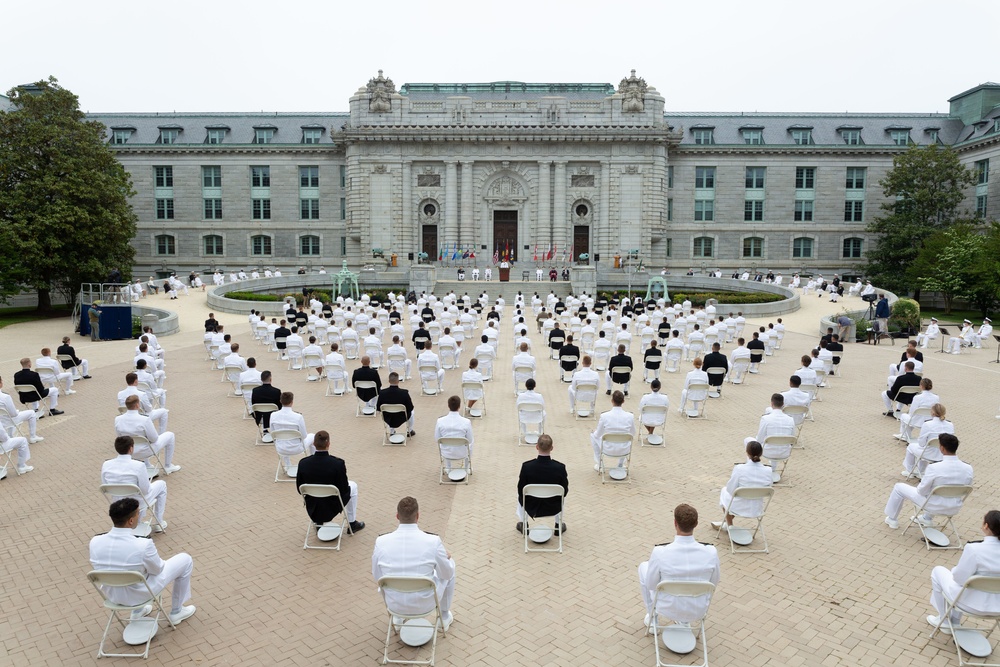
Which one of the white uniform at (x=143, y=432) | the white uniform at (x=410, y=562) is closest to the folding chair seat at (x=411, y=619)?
the white uniform at (x=410, y=562)

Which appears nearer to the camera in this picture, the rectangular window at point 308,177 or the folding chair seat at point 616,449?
the folding chair seat at point 616,449

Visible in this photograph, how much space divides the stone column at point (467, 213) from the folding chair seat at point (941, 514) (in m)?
58.8

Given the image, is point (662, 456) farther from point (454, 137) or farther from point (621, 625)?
point (454, 137)

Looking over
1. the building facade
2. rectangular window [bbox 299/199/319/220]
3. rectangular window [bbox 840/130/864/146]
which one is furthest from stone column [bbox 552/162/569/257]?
rectangular window [bbox 840/130/864/146]

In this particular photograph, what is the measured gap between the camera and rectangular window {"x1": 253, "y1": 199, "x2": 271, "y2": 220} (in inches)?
2808

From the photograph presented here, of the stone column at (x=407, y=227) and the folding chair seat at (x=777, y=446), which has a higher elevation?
the stone column at (x=407, y=227)

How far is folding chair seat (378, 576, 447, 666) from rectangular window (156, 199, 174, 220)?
7320 cm

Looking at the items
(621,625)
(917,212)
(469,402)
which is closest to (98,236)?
(469,402)

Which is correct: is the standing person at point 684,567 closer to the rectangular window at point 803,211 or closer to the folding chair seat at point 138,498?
the folding chair seat at point 138,498

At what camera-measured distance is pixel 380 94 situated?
65.4 meters

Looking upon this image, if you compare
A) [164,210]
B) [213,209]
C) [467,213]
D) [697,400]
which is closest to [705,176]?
[467,213]

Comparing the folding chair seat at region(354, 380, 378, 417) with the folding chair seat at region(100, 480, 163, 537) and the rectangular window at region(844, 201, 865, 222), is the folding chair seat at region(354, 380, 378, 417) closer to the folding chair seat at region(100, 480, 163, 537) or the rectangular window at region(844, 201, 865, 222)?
the folding chair seat at region(100, 480, 163, 537)

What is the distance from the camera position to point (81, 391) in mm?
21359

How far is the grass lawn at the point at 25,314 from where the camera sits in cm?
4427
